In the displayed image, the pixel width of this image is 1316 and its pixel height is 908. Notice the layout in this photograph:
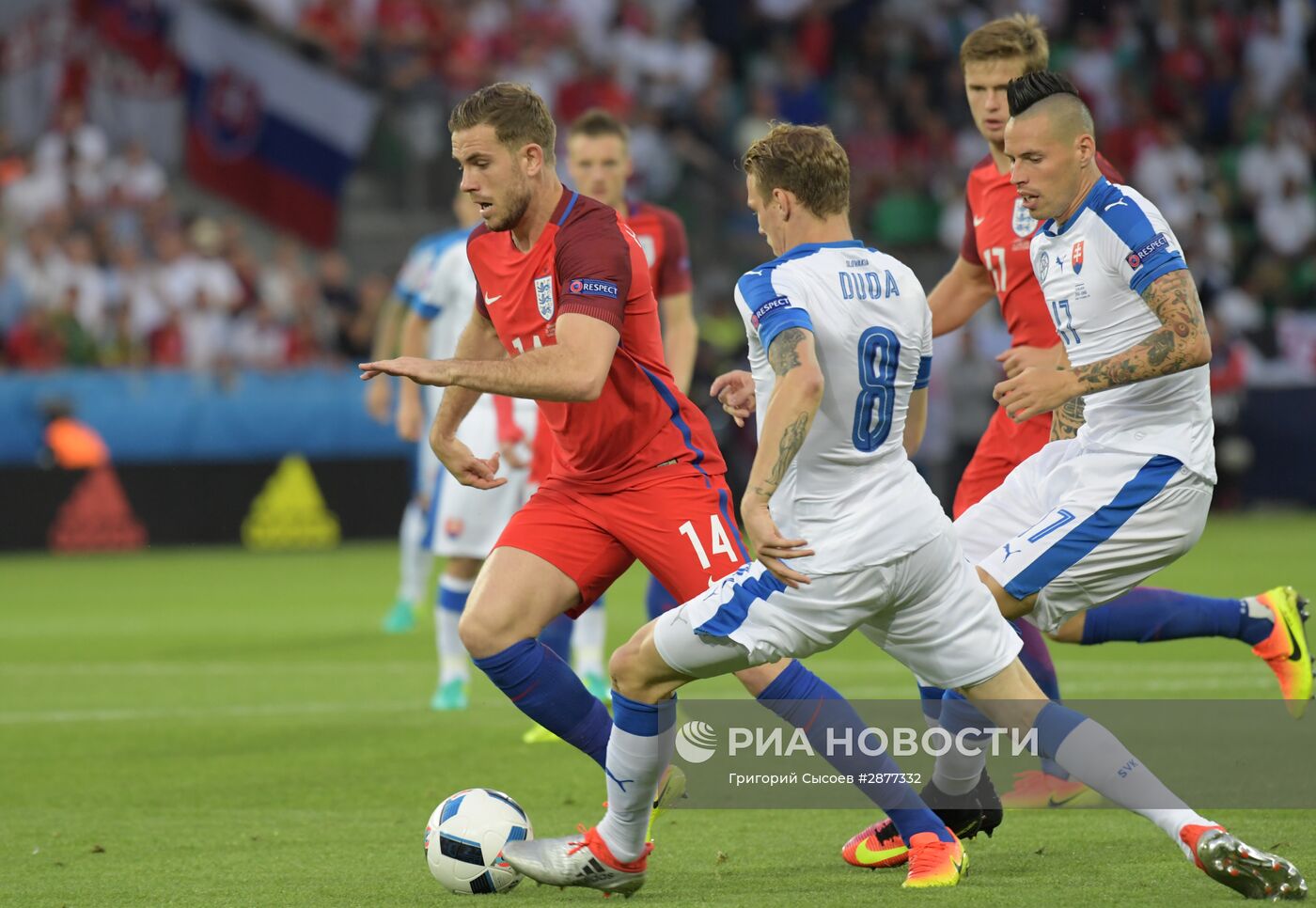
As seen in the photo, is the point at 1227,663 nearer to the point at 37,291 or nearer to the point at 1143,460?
the point at 1143,460

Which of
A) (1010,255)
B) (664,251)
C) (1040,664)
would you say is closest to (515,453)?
(664,251)

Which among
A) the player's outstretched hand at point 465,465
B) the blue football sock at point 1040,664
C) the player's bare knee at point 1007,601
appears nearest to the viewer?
the player's bare knee at point 1007,601

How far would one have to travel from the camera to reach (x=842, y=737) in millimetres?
5457

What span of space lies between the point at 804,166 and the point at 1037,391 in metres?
0.89

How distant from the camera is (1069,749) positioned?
5.12 m

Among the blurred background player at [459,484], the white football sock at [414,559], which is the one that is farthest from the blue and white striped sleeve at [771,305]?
the white football sock at [414,559]

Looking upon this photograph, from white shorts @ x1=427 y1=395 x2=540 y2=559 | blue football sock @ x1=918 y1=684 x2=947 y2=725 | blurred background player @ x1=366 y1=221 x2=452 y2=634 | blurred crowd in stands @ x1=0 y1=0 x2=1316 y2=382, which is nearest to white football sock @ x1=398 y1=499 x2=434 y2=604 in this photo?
blurred background player @ x1=366 y1=221 x2=452 y2=634

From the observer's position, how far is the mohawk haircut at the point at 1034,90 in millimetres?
5855

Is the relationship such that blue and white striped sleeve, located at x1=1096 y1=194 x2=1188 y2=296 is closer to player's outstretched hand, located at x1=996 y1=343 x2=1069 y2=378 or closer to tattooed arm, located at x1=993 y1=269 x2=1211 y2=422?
tattooed arm, located at x1=993 y1=269 x2=1211 y2=422

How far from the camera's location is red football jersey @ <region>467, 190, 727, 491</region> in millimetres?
6000

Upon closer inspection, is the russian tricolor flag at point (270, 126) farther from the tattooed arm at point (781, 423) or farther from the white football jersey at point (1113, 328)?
the tattooed arm at point (781, 423)

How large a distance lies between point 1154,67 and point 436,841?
22.3 m

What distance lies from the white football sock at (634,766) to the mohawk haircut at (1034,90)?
6.65 ft

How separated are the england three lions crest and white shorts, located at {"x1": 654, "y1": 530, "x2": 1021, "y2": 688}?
120 cm
